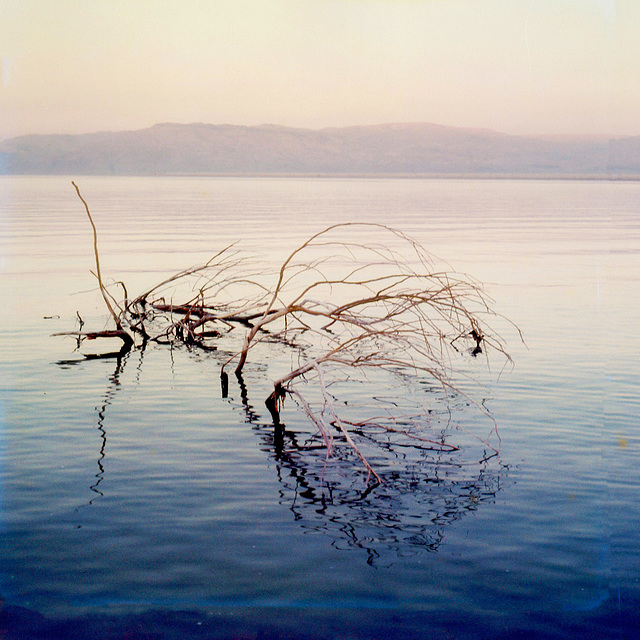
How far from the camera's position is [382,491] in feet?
34.4

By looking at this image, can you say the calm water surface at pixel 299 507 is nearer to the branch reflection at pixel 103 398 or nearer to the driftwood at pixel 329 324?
the branch reflection at pixel 103 398

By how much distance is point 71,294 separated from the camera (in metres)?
28.7

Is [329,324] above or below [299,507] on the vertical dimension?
above

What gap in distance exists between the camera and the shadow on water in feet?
30.5

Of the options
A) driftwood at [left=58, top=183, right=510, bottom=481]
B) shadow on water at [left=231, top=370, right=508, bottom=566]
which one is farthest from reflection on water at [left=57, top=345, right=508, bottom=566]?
driftwood at [left=58, top=183, right=510, bottom=481]

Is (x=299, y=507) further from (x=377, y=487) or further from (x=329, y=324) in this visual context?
(x=329, y=324)

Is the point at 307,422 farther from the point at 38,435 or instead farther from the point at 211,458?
the point at 38,435

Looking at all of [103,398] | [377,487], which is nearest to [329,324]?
[103,398]

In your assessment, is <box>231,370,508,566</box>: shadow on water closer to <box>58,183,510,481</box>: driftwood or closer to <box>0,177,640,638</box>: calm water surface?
<box>0,177,640,638</box>: calm water surface

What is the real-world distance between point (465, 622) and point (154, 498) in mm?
4308

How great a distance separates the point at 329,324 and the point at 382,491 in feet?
22.9

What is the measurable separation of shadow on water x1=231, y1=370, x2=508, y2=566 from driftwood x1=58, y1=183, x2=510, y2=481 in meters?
0.30

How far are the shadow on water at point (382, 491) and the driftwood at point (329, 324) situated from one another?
0.99 feet

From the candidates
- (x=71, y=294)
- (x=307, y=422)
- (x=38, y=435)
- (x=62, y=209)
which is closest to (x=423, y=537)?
(x=307, y=422)
